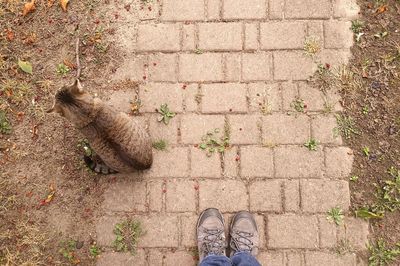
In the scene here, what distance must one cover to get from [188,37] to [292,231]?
1.91m

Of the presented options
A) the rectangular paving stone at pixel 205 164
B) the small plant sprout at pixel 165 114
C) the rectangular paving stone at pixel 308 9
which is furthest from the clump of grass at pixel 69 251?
the rectangular paving stone at pixel 308 9

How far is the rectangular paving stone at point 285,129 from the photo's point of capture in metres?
3.91

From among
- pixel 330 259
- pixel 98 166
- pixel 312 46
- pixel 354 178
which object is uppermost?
pixel 312 46

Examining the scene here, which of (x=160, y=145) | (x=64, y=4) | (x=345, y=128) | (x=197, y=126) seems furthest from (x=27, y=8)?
(x=345, y=128)

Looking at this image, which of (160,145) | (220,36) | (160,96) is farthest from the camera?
(220,36)

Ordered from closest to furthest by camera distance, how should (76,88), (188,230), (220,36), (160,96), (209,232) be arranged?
(76,88)
(209,232)
(188,230)
(160,96)
(220,36)

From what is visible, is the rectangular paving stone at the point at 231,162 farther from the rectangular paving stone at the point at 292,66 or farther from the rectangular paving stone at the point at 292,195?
the rectangular paving stone at the point at 292,66

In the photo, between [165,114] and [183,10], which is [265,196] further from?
[183,10]

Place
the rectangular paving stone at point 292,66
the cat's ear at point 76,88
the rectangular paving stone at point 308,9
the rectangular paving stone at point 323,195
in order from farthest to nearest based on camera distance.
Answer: the rectangular paving stone at point 308,9, the rectangular paving stone at point 292,66, the rectangular paving stone at point 323,195, the cat's ear at point 76,88

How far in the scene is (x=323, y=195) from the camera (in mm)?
3814

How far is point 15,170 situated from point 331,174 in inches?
106

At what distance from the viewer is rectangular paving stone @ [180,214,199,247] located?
379 cm

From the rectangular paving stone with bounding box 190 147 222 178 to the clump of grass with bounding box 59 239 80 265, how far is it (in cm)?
114

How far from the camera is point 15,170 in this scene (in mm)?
3939
